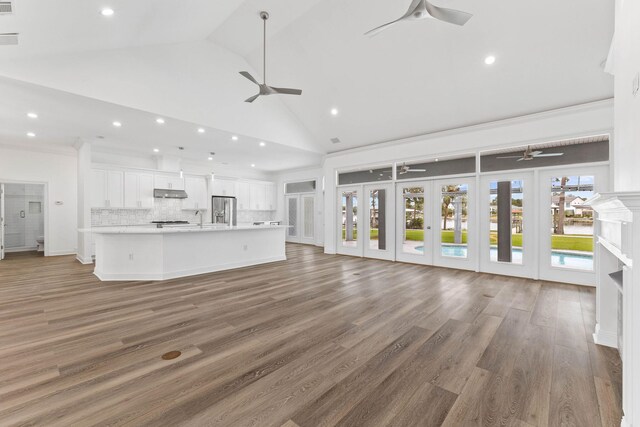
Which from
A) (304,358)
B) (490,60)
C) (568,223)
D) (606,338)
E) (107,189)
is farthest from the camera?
(107,189)

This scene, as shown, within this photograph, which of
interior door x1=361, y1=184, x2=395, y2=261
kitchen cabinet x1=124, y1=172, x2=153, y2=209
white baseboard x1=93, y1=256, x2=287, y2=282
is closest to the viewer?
white baseboard x1=93, y1=256, x2=287, y2=282

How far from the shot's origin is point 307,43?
5.29 meters

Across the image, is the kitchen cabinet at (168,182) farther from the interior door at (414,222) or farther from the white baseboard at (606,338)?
the white baseboard at (606,338)

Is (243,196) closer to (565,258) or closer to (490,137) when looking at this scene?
Result: (490,137)

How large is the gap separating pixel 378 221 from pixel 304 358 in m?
5.53

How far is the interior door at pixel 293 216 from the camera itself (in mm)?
11703

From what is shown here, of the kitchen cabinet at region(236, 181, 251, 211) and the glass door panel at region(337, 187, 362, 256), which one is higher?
the kitchen cabinet at region(236, 181, 251, 211)

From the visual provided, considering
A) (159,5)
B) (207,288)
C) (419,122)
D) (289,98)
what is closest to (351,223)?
(419,122)

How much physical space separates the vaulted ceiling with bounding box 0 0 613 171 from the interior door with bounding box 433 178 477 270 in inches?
54.1

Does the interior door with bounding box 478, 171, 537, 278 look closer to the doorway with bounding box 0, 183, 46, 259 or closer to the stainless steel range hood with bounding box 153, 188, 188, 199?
the stainless steel range hood with bounding box 153, 188, 188, 199

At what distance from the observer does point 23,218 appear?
9008 mm

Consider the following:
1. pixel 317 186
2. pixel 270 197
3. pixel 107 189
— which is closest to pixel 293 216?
pixel 270 197

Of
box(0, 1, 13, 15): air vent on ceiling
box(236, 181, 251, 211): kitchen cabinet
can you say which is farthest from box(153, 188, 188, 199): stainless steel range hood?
box(0, 1, 13, 15): air vent on ceiling

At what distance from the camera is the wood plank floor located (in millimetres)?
1710
